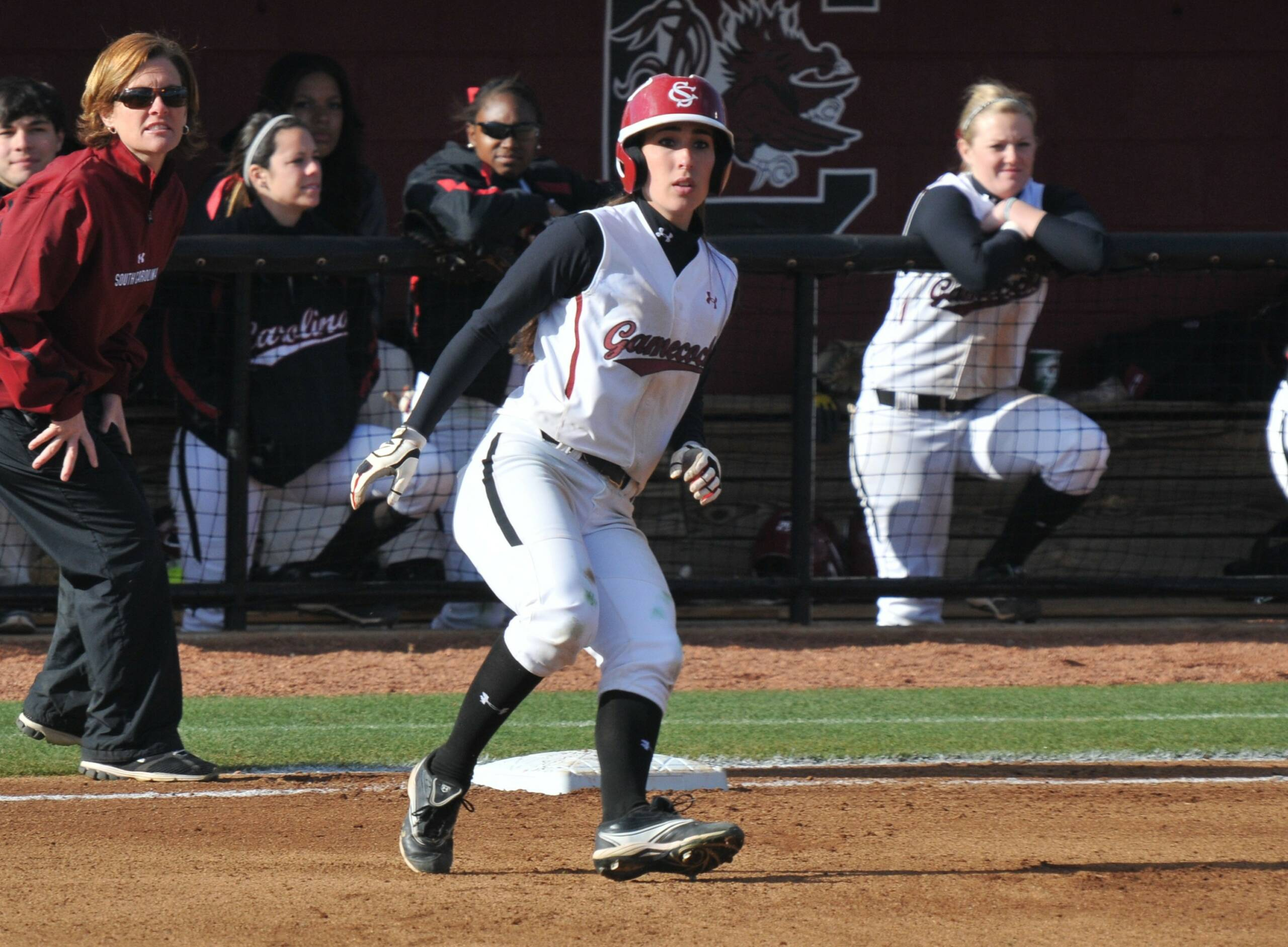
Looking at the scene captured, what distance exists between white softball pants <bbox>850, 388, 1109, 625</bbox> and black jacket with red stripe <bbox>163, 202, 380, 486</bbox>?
6.63 ft

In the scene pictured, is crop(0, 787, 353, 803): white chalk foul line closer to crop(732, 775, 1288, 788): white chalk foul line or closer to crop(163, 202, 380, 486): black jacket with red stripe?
crop(732, 775, 1288, 788): white chalk foul line

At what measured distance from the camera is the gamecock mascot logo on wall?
833 cm

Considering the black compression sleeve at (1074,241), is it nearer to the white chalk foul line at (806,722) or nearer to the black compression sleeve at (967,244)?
the black compression sleeve at (967,244)

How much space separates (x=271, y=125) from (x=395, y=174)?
2272 mm

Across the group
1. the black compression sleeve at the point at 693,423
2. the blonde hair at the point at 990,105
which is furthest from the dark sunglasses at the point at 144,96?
the blonde hair at the point at 990,105

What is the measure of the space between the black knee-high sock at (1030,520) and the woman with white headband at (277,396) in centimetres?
223

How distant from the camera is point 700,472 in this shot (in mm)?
3525

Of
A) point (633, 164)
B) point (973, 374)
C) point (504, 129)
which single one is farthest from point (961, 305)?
point (633, 164)

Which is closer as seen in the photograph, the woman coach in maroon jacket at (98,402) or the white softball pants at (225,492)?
the woman coach in maroon jacket at (98,402)

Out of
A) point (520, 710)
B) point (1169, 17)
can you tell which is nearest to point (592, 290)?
point (520, 710)

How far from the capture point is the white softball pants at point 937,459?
632 cm

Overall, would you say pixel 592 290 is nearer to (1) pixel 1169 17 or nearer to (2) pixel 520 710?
(2) pixel 520 710

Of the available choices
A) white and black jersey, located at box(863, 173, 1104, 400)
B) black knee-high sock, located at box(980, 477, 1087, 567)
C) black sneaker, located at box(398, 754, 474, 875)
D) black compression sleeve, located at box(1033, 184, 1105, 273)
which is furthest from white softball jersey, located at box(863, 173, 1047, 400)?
black sneaker, located at box(398, 754, 474, 875)

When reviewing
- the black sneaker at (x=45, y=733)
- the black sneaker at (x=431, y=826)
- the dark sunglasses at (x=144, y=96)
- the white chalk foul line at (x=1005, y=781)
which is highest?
the dark sunglasses at (x=144, y=96)
